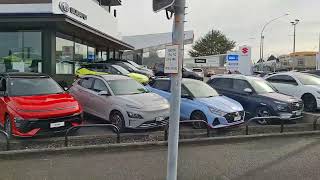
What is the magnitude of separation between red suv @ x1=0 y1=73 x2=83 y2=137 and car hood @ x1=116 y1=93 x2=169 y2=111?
4.41ft

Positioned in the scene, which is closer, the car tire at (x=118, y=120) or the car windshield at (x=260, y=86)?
the car tire at (x=118, y=120)

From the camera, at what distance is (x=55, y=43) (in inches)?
763

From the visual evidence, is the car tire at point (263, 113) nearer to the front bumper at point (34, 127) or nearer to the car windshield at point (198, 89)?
the car windshield at point (198, 89)

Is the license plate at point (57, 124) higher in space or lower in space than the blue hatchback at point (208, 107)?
lower

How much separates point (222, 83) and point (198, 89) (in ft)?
8.37

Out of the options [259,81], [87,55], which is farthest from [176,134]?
[87,55]

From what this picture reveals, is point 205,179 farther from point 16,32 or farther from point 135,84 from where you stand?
point 16,32

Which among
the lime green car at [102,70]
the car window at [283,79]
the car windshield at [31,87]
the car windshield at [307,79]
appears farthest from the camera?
the lime green car at [102,70]

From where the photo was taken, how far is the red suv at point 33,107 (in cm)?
945

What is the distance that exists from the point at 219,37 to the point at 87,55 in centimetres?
7374

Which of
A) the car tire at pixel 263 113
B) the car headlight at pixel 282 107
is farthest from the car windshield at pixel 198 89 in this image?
the car headlight at pixel 282 107

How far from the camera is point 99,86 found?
12.3 m

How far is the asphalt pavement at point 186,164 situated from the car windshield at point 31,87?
9.78 feet

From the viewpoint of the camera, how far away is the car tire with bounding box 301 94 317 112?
15265 mm
